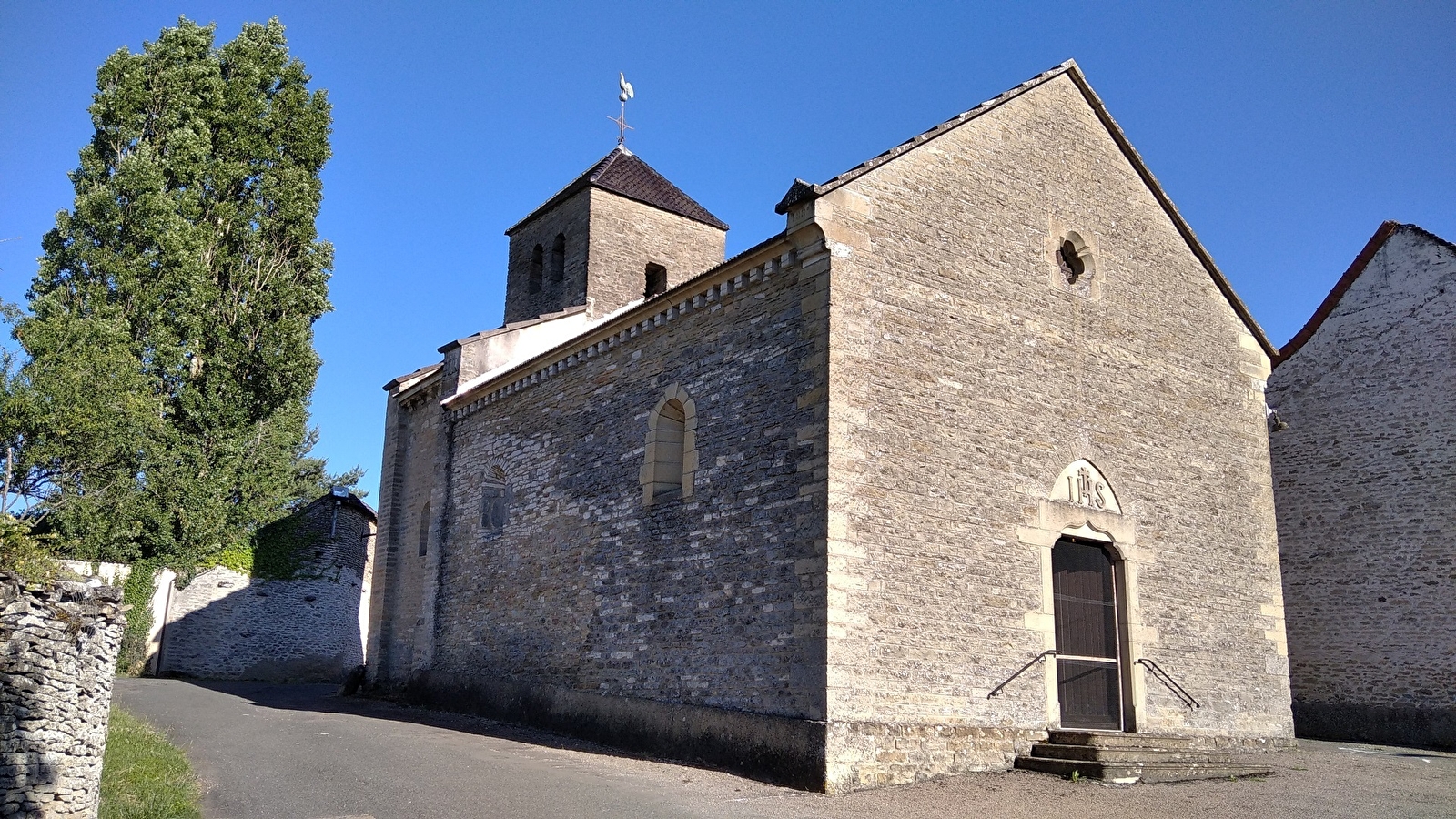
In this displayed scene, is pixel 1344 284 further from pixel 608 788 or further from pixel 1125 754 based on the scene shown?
pixel 608 788

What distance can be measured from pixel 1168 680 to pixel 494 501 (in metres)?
11.0

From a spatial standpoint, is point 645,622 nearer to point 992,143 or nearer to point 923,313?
point 923,313

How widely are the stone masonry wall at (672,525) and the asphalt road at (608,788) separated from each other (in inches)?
48.1

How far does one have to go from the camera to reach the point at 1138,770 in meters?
10.4

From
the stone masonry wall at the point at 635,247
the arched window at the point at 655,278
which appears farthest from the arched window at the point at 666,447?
the arched window at the point at 655,278

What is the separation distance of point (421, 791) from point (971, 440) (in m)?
6.93

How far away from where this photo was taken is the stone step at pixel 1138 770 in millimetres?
10227

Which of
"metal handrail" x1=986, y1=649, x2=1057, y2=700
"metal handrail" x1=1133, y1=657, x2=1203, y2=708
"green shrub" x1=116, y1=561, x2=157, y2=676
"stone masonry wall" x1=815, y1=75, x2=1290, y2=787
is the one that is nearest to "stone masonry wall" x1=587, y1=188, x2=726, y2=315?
"stone masonry wall" x1=815, y1=75, x2=1290, y2=787

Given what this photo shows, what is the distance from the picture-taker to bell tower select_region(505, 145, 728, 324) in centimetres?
2209

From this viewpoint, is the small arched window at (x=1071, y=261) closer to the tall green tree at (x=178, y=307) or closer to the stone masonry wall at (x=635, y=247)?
the stone masonry wall at (x=635, y=247)

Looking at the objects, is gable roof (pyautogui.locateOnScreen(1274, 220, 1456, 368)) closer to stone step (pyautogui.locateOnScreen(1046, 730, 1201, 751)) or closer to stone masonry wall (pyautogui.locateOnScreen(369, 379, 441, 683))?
stone step (pyautogui.locateOnScreen(1046, 730, 1201, 751))

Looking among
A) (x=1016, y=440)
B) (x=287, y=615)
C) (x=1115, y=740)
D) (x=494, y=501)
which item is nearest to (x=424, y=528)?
(x=494, y=501)

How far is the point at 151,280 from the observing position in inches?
883

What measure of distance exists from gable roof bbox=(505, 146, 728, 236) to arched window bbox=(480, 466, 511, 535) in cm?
781
